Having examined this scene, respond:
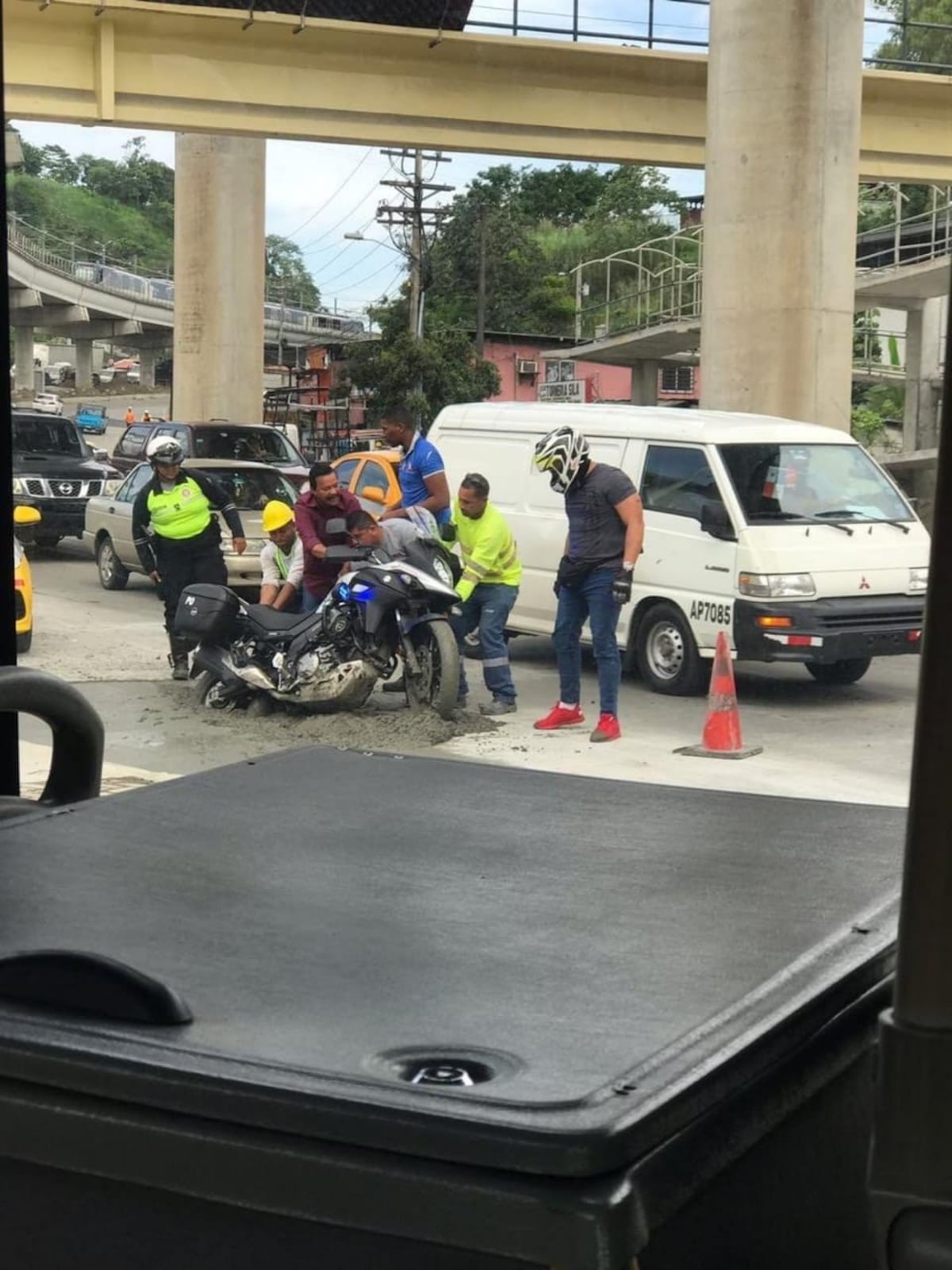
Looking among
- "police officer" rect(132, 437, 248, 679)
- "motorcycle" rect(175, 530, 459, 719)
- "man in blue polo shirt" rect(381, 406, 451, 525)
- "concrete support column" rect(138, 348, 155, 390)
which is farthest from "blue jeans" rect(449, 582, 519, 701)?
"concrete support column" rect(138, 348, 155, 390)

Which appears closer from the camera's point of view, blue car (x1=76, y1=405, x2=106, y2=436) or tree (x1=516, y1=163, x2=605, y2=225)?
blue car (x1=76, y1=405, x2=106, y2=436)

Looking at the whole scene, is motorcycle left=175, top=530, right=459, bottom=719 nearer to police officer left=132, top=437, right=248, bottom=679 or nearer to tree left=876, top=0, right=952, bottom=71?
police officer left=132, top=437, right=248, bottom=679

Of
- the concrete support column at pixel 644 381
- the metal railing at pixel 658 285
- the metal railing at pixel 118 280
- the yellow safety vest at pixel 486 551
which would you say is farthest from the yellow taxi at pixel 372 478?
the metal railing at pixel 118 280

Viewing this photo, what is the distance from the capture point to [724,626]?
11516 millimetres

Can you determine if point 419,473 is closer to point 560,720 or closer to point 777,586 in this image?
point 560,720

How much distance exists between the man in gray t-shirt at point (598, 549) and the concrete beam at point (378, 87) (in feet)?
41.3

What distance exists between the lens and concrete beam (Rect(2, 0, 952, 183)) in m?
21.8

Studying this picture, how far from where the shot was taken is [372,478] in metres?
16.3

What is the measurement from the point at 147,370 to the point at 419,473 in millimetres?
97148

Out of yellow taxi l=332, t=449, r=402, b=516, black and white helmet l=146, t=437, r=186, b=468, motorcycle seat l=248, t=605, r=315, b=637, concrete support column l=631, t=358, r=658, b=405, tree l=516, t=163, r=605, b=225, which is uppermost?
tree l=516, t=163, r=605, b=225

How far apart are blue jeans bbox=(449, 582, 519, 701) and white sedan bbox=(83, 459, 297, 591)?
638 centimetres

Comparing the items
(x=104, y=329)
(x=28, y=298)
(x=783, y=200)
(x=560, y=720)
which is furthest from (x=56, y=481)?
(x=104, y=329)

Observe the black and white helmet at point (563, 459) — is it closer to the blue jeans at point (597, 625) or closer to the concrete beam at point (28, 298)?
the blue jeans at point (597, 625)

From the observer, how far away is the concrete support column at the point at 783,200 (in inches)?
744
